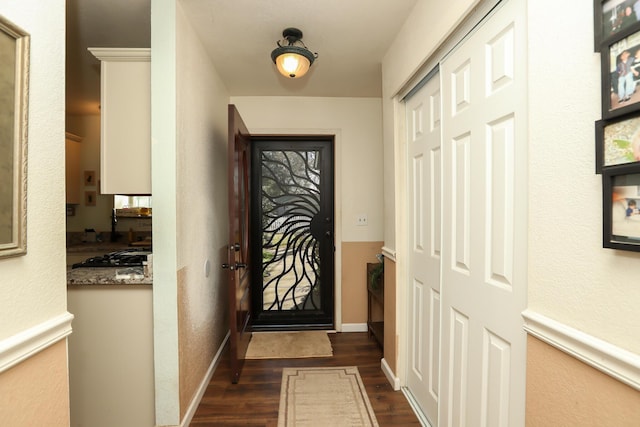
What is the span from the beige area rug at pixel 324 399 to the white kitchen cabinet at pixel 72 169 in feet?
10.8

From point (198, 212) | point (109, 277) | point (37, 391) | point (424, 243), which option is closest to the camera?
point (37, 391)

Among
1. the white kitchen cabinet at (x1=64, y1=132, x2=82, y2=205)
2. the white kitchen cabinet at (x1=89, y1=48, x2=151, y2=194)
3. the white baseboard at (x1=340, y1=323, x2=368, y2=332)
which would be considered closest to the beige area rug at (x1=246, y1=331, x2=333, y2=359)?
the white baseboard at (x1=340, y1=323, x2=368, y2=332)

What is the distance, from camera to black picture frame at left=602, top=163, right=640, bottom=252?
2.08 feet

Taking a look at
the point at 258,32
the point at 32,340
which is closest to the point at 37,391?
the point at 32,340

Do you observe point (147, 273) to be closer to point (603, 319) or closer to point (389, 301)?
point (389, 301)

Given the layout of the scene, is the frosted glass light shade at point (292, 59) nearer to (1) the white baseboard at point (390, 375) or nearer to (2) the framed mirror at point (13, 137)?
(2) the framed mirror at point (13, 137)

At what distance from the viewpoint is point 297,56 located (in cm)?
195

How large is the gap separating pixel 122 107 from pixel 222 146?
1062 mm

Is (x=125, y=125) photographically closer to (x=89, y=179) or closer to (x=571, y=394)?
(x=571, y=394)

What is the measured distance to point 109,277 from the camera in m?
1.63

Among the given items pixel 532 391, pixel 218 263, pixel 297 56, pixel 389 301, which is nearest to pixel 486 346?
pixel 532 391

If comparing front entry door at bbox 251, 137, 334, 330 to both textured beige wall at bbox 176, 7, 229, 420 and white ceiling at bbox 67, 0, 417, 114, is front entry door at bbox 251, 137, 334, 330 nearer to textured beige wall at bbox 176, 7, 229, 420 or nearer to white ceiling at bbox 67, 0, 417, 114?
textured beige wall at bbox 176, 7, 229, 420

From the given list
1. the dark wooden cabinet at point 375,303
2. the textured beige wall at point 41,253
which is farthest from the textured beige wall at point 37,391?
the dark wooden cabinet at point 375,303

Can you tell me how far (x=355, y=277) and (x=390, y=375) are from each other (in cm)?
114
